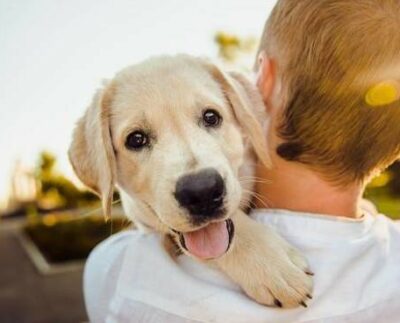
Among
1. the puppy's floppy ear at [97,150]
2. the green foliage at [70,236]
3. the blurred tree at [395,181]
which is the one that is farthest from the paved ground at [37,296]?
the blurred tree at [395,181]

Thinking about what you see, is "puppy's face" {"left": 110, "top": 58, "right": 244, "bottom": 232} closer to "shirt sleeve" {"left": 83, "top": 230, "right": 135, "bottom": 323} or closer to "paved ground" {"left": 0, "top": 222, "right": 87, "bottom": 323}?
"shirt sleeve" {"left": 83, "top": 230, "right": 135, "bottom": 323}

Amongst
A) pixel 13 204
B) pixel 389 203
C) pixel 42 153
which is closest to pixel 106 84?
pixel 389 203

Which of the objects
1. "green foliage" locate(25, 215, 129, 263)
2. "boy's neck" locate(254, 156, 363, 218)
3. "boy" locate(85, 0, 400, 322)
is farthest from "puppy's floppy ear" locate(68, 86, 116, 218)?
"green foliage" locate(25, 215, 129, 263)

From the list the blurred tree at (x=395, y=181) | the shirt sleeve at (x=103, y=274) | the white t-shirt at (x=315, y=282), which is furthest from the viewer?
the blurred tree at (x=395, y=181)

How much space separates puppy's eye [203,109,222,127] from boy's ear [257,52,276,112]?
219mm

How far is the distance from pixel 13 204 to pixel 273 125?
2682 cm

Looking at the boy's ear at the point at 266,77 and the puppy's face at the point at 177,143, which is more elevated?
the boy's ear at the point at 266,77

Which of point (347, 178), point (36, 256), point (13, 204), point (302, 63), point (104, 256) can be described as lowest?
point (13, 204)

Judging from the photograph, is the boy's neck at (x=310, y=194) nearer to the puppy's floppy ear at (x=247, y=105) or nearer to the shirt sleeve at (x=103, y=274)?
the puppy's floppy ear at (x=247, y=105)

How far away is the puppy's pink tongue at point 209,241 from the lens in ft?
7.70

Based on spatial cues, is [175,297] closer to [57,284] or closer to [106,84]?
[106,84]

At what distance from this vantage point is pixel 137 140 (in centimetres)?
279

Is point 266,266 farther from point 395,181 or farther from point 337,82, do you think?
point 395,181

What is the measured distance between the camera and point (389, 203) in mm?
19500
